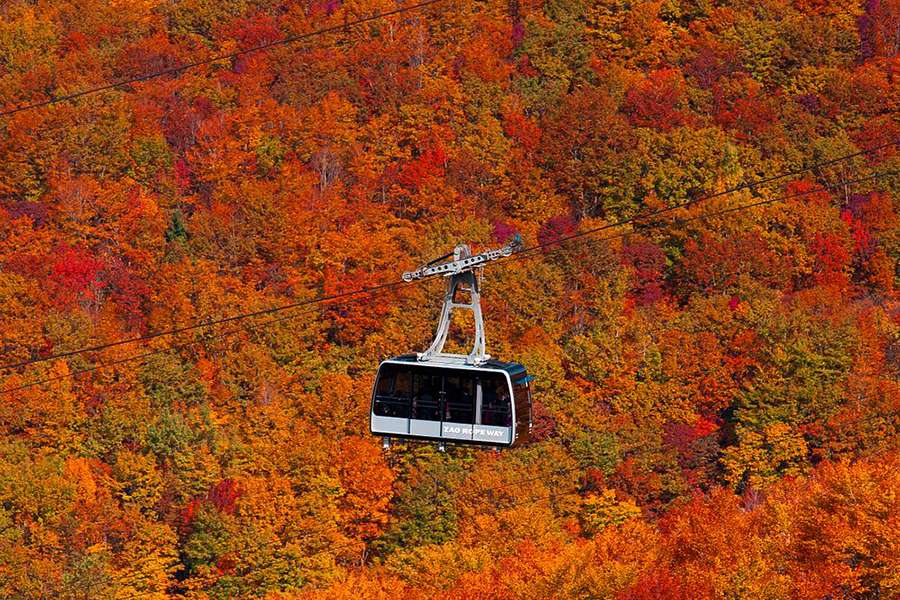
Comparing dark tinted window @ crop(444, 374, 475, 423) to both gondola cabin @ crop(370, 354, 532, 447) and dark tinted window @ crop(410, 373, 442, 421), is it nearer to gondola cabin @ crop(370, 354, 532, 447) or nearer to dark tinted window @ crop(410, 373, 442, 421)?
gondola cabin @ crop(370, 354, 532, 447)

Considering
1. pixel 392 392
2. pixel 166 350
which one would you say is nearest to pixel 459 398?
pixel 392 392

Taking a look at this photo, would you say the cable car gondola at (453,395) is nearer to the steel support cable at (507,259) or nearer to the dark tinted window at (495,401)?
the dark tinted window at (495,401)

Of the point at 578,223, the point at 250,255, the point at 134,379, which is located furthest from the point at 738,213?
the point at 134,379

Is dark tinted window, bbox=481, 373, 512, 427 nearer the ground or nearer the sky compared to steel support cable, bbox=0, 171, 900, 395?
nearer the ground

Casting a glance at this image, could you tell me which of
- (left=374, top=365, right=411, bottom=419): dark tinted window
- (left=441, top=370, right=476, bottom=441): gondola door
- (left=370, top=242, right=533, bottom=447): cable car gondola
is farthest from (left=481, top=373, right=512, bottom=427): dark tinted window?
(left=374, top=365, right=411, bottom=419): dark tinted window

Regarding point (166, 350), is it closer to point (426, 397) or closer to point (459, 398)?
point (426, 397)

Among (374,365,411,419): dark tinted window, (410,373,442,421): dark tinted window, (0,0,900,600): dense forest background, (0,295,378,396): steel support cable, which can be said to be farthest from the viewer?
(0,295,378,396): steel support cable

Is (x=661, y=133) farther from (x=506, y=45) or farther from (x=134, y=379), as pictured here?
(x=134, y=379)

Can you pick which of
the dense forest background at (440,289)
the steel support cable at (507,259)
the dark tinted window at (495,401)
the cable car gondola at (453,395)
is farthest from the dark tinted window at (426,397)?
the steel support cable at (507,259)
